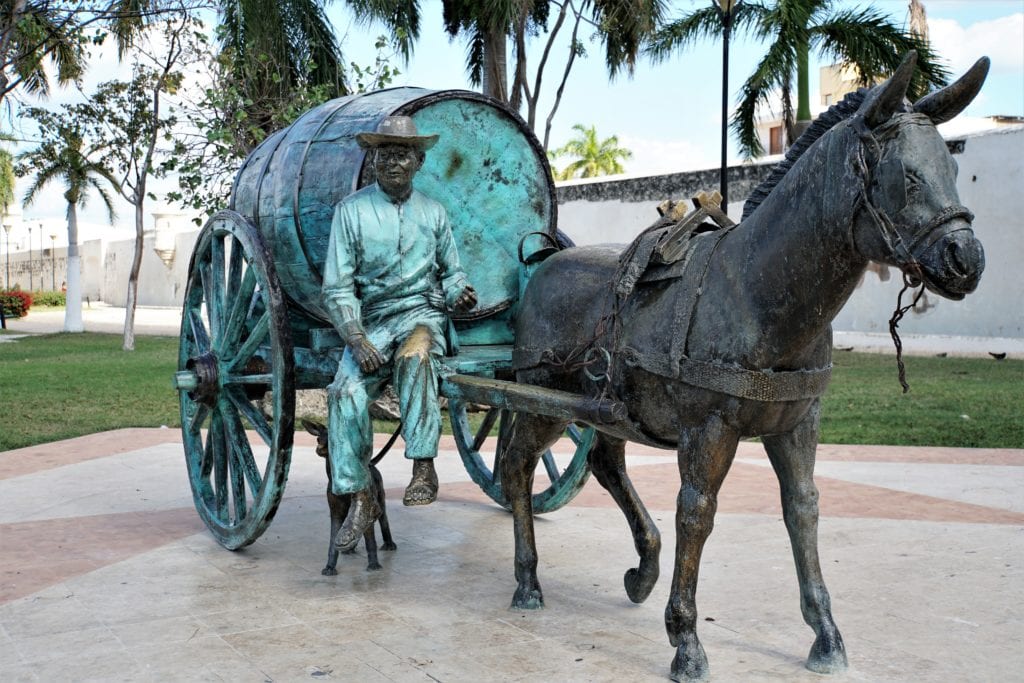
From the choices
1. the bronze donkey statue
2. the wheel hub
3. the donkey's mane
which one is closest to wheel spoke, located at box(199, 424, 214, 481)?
the wheel hub

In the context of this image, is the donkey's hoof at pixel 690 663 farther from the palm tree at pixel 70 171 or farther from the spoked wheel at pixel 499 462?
the palm tree at pixel 70 171

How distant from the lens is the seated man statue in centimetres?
458

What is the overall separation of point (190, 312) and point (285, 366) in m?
1.43

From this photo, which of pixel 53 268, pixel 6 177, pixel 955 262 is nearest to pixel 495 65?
pixel 955 262

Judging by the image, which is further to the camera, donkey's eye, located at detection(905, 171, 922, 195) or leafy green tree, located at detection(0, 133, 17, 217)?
leafy green tree, located at detection(0, 133, 17, 217)

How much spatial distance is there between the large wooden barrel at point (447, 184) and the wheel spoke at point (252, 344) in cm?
30

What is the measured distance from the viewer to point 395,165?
15.5 ft

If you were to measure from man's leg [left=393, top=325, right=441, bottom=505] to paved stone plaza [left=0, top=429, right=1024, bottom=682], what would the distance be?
1.92ft

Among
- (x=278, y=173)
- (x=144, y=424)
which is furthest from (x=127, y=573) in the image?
(x=144, y=424)

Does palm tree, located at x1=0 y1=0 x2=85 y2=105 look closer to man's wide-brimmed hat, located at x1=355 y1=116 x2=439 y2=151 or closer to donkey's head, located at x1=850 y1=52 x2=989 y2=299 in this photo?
man's wide-brimmed hat, located at x1=355 y1=116 x2=439 y2=151

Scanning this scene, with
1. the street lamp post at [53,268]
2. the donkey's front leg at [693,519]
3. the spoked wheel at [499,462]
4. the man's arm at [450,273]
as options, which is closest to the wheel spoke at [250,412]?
the spoked wheel at [499,462]

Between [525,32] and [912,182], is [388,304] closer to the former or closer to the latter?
[912,182]

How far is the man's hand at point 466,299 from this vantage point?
190 inches

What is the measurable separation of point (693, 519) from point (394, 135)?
200 centimetres
